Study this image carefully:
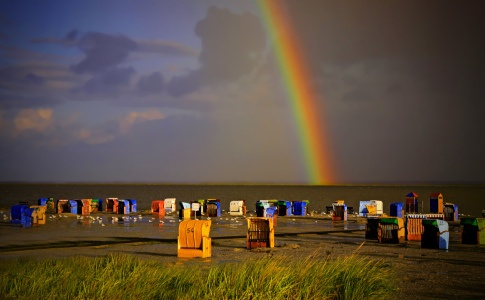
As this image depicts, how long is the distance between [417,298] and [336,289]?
229cm

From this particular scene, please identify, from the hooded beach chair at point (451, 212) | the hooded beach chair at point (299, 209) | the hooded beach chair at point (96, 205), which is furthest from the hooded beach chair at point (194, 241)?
the hooded beach chair at point (96, 205)

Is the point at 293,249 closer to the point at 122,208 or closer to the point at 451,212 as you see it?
the point at 451,212

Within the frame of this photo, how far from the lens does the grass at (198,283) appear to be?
11.8 metres

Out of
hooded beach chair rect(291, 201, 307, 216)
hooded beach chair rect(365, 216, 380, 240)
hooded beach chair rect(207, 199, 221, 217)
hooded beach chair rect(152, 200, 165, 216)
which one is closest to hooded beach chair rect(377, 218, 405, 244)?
hooded beach chair rect(365, 216, 380, 240)

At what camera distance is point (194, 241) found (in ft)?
68.7

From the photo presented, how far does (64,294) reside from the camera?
38.2 ft

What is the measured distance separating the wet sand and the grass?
123 centimetres

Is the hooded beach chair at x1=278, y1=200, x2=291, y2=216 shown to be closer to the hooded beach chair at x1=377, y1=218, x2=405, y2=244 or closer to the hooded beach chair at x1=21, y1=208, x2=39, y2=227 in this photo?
the hooded beach chair at x1=21, y1=208, x2=39, y2=227

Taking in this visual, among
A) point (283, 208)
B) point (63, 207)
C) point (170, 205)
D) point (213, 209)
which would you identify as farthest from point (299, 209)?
point (63, 207)

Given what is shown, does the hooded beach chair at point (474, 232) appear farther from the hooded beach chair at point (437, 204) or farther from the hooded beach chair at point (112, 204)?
→ the hooded beach chair at point (112, 204)

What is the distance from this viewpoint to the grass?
11.8 meters

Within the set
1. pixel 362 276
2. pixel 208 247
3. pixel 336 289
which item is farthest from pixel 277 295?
pixel 208 247

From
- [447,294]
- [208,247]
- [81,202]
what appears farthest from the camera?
[81,202]

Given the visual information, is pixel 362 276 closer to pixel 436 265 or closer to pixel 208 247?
pixel 436 265
